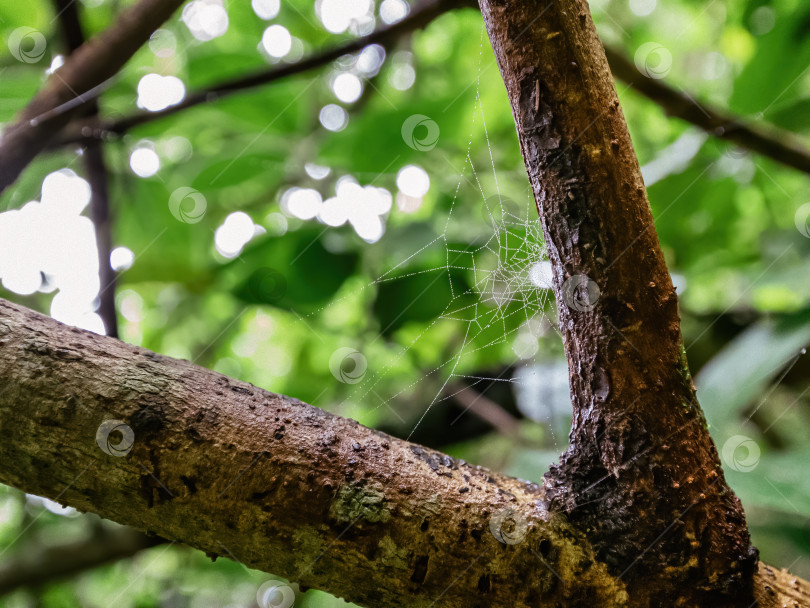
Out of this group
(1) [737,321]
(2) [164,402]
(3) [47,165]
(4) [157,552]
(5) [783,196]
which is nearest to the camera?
(2) [164,402]

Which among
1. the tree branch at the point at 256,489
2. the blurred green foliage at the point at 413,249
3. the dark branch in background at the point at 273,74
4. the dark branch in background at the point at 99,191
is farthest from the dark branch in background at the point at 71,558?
the tree branch at the point at 256,489

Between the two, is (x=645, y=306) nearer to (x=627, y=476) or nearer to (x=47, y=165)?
(x=627, y=476)

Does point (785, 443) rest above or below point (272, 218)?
below

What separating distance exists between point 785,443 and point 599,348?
4.45ft

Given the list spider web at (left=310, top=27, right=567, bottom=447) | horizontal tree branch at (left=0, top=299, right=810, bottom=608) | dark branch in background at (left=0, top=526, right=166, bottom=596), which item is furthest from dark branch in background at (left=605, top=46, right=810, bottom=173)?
dark branch in background at (left=0, top=526, right=166, bottom=596)

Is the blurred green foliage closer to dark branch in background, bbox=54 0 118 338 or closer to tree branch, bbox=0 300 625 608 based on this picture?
dark branch in background, bbox=54 0 118 338

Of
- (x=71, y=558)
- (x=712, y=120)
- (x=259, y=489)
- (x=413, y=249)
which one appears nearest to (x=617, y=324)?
(x=259, y=489)

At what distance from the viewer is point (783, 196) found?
4.71ft

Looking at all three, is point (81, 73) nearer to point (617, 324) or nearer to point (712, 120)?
point (617, 324)

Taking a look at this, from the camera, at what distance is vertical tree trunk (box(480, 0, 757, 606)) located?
0.43m

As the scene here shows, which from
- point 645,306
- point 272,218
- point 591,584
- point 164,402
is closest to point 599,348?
point 645,306

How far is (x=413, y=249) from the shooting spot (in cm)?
106

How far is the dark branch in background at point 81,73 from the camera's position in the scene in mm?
741

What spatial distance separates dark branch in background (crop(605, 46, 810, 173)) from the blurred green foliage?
68 millimetres
